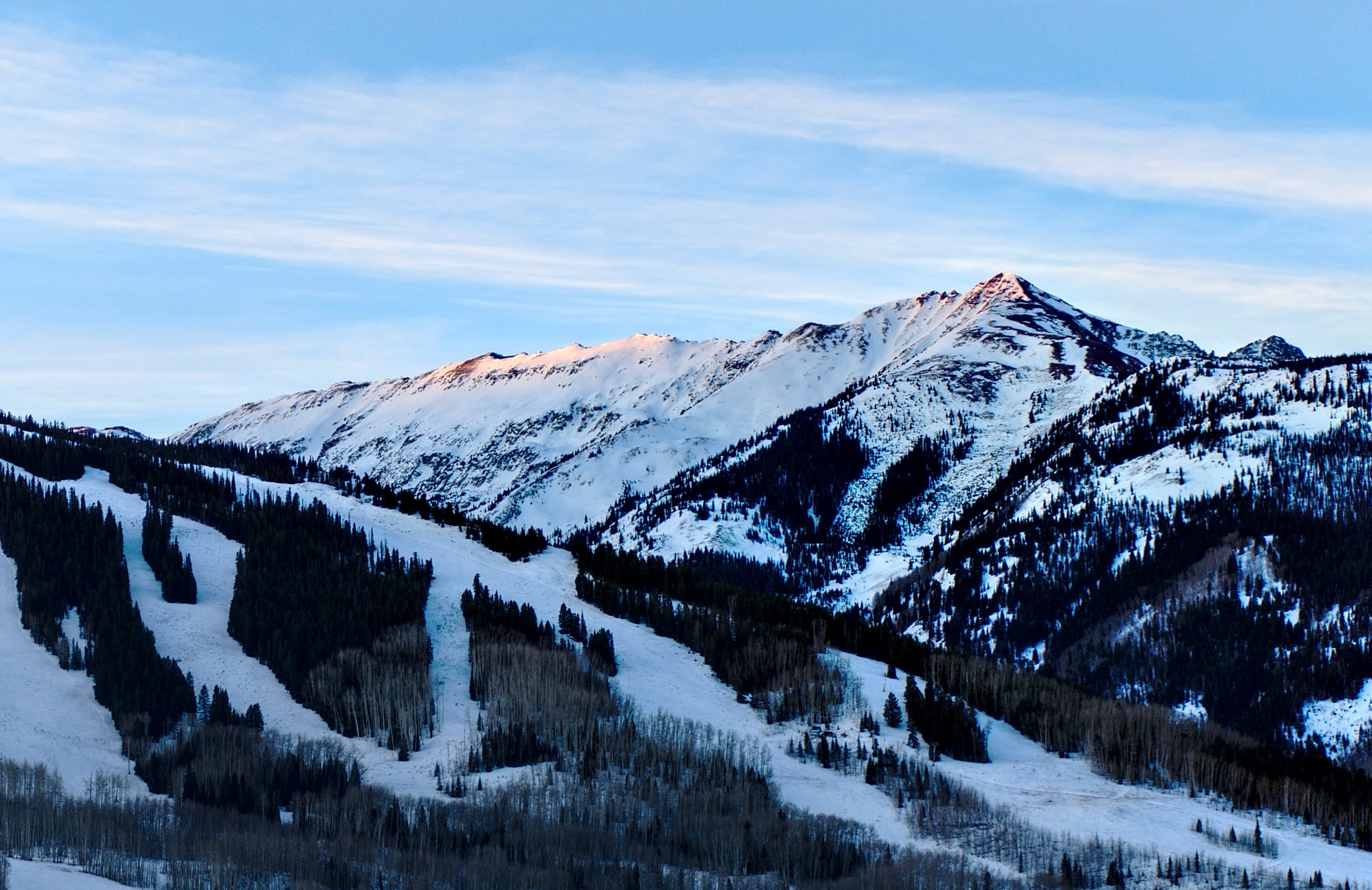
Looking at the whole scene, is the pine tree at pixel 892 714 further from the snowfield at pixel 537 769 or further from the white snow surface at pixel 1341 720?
the white snow surface at pixel 1341 720

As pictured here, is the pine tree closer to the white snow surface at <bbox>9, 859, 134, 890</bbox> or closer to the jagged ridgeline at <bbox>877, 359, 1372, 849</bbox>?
the jagged ridgeline at <bbox>877, 359, 1372, 849</bbox>

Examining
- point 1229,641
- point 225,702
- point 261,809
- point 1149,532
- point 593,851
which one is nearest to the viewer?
point 593,851

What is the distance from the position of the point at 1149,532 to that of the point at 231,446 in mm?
118577

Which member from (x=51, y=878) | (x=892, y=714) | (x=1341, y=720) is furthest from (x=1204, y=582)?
(x=51, y=878)

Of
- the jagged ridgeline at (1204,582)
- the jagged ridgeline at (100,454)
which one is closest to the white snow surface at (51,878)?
the jagged ridgeline at (1204,582)

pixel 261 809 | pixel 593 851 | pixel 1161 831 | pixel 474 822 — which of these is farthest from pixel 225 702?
pixel 1161 831

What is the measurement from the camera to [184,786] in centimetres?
5750

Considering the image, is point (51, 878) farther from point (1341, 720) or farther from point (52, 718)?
point (1341, 720)

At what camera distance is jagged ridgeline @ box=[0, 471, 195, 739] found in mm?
66688

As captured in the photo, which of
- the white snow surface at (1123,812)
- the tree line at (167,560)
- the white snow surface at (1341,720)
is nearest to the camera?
the white snow surface at (1123,812)

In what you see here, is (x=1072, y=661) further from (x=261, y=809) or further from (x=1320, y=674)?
(x=261, y=809)

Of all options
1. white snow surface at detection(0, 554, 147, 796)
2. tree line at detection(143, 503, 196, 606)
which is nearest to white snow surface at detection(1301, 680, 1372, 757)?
tree line at detection(143, 503, 196, 606)

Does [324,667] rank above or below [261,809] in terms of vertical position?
above

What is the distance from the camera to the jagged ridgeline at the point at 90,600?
219 feet
